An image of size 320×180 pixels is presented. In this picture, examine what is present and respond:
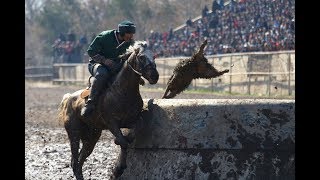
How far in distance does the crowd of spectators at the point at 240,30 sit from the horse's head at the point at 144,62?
16098mm

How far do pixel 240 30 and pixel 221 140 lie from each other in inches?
881

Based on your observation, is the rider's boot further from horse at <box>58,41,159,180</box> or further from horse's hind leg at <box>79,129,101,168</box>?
horse's hind leg at <box>79,129,101,168</box>

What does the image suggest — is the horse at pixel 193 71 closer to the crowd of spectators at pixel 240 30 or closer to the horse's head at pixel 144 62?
the horse's head at pixel 144 62

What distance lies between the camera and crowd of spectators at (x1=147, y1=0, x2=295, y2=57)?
25.6 m

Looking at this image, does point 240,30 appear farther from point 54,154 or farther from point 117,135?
point 117,135

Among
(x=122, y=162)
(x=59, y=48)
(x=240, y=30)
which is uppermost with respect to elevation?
(x=240, y=30)

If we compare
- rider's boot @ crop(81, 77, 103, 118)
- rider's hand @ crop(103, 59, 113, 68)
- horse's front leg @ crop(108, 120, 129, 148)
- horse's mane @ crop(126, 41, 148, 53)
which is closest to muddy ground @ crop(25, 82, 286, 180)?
rider's boot @ crop(81, 77, 103, 118)

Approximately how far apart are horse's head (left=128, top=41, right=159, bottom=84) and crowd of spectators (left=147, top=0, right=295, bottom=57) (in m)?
16.1

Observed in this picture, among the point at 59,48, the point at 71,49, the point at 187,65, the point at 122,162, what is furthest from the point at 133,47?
the point at 59,48

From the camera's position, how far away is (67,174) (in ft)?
34.4

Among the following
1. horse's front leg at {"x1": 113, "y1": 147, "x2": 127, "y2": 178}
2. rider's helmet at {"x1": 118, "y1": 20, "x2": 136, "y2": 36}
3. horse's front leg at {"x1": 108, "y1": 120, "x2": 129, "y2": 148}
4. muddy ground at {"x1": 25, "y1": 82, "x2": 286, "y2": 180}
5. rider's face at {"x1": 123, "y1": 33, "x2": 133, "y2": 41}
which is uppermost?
rider's helmet at {"x1": 118, "y1": 20, "x2": 136, "y2": 36}

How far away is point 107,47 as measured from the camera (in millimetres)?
9094
